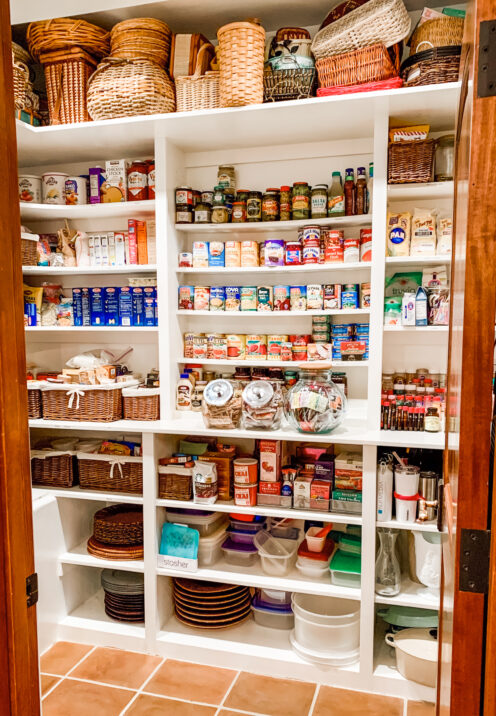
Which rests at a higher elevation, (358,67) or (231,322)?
(358,67)

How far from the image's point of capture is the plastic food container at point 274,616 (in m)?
2.70

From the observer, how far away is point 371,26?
221 cm

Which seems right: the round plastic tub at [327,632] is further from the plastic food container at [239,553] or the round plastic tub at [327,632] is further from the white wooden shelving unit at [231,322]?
the plastic food container at [239,553]

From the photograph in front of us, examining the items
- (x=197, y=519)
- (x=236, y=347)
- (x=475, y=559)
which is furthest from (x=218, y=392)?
(x=475, y=559)

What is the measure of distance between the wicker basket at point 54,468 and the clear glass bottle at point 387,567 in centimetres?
159

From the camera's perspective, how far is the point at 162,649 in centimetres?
266

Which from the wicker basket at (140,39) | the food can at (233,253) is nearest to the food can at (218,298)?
the food can at (233,253)

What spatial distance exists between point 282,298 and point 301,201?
471 millimetres

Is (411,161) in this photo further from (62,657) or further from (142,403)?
(62,657)

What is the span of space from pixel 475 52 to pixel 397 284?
1.78 m

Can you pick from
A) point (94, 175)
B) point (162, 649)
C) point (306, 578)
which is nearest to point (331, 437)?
point (306, 578)

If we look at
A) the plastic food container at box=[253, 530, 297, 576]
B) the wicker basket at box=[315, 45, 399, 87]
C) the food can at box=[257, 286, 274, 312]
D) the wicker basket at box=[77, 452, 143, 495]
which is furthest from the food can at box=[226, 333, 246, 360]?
the wicker basket at box=[315, 45, 399, 87]

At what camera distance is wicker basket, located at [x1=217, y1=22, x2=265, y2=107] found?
7.44ft

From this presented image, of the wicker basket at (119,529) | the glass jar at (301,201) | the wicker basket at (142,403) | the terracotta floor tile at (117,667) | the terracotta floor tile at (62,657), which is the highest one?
the glass jar at (301,201)
